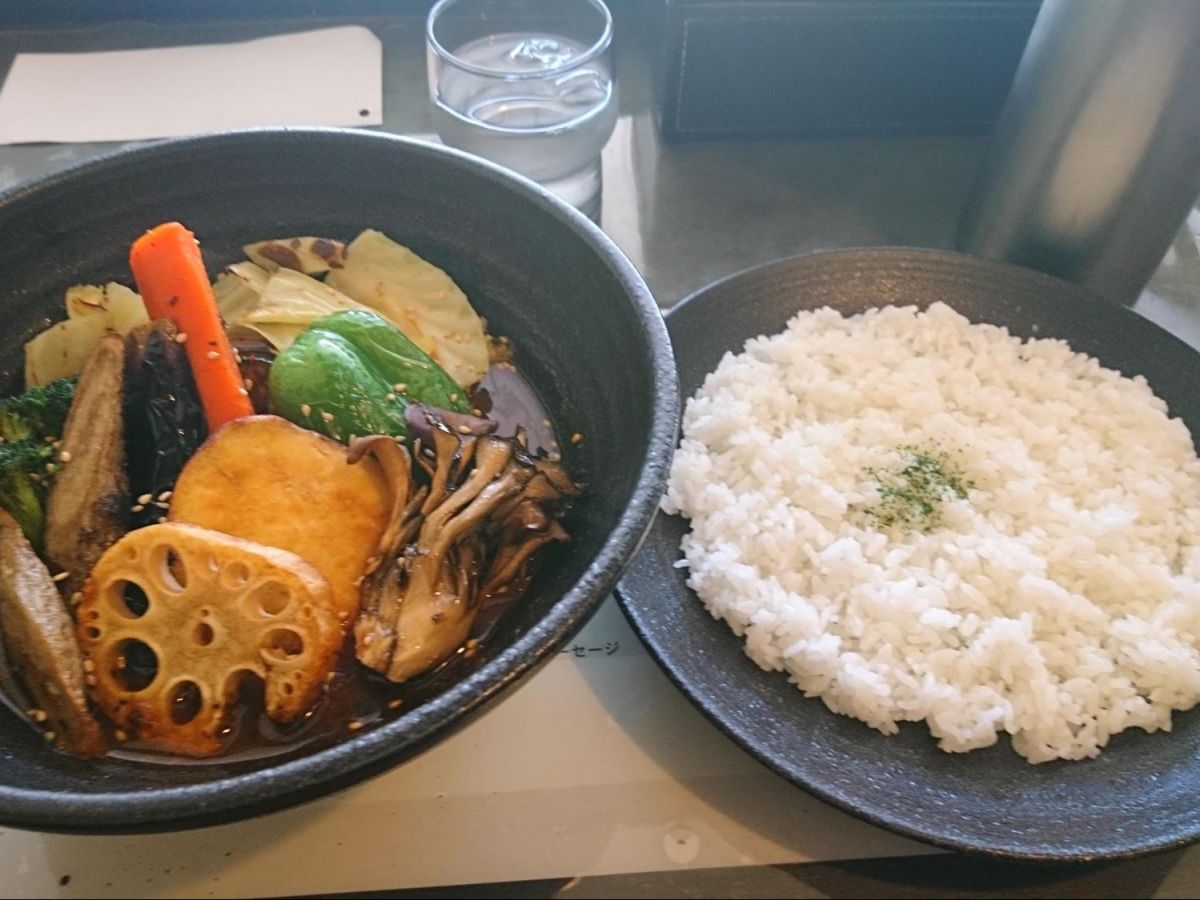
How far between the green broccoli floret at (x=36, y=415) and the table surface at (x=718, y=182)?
97 centimetres

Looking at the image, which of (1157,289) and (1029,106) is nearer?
(1029,106)

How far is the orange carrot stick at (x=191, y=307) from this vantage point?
1.16 metres

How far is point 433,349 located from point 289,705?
0.54 m

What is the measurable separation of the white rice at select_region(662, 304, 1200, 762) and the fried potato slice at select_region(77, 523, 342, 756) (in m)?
0.58

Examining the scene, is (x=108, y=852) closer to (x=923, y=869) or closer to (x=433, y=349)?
(x=433, y=349)

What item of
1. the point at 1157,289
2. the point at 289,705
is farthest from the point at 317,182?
the point at 1157,289

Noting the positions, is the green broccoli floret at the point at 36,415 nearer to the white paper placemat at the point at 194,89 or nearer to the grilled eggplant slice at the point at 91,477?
the grilled eggplant slice at the point at 91,477

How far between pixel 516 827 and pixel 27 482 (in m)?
0.73

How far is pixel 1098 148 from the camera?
157 cm

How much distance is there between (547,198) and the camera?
118 cm

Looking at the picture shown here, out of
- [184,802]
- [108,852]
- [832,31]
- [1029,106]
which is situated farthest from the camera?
[832,31]

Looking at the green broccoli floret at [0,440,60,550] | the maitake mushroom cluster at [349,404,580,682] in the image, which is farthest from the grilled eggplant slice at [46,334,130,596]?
the maitake mushroom cluster at [349,404,580,682]

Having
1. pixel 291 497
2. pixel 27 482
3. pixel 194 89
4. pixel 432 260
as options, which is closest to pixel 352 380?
pixel 291 497

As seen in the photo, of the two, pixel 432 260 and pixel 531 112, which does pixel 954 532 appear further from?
pixel 531 112
